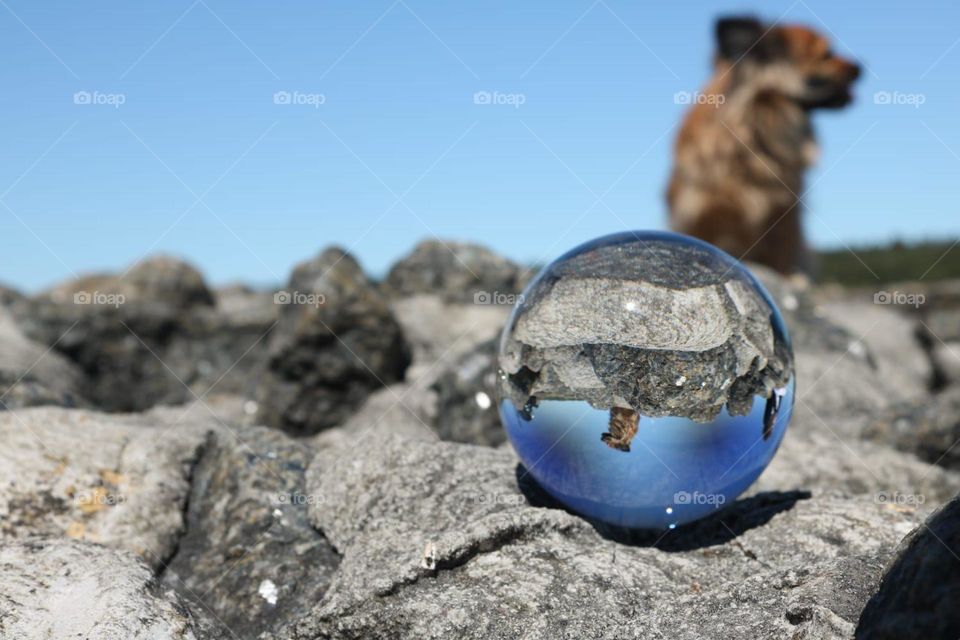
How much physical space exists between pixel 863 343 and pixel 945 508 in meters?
7.64

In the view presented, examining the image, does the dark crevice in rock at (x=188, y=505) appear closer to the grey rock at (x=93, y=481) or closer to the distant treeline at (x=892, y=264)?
the grey rock at (x=93, y=481)

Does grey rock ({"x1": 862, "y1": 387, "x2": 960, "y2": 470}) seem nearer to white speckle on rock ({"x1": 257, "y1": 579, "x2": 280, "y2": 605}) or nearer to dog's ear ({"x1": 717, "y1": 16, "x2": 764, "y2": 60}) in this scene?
white speckle on rock ({"x1": 257, "y1": 579, "x2": 280, "y2": 605})

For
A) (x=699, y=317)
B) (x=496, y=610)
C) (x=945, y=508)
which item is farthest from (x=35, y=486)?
(x=945, y=508)

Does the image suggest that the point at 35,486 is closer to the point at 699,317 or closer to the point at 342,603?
the point at 342,603

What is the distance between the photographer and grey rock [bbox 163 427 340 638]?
4.44m

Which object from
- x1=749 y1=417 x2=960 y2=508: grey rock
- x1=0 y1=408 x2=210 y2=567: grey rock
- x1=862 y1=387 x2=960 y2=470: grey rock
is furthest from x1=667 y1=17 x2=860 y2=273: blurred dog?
x1=0 y1=408 x2=210 y2=567: grey rock

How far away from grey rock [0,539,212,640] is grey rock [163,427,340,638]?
30 cm

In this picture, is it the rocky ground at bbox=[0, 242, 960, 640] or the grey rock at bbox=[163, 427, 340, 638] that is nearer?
the rocky ground at bbox=[0, 242, 960, 640]

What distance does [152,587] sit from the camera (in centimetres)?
420

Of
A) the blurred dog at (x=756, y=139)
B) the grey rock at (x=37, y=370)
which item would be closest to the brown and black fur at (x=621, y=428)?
the grey rock at (x=37, y=370)

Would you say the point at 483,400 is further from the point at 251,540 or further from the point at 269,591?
the point at 269,591

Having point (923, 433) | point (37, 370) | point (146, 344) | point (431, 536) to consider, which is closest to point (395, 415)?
point (37, 370)

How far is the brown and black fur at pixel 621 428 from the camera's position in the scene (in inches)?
155

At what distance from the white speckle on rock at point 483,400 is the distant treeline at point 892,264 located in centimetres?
1688
